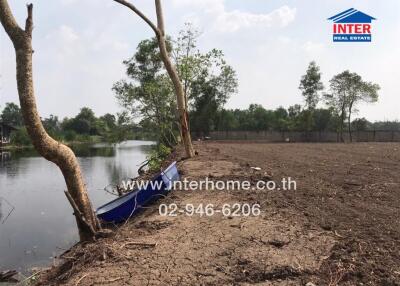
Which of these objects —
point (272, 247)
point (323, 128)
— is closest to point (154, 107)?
point (272, 247)

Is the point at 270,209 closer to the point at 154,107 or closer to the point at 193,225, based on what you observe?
the point at 193,225

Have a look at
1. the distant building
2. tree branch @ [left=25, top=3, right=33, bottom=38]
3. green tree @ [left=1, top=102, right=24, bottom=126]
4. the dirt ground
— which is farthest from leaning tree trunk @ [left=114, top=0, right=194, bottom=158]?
green tree @ [left=1, top=102, right=24, bottom=126]

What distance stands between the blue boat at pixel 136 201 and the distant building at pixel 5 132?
49.3 meters

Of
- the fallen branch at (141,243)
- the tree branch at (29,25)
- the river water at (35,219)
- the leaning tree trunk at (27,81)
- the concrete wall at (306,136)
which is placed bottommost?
the river water at (35,219)

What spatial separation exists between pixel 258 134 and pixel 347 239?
41.0 m

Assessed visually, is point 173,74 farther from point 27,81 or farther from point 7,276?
point 7,276

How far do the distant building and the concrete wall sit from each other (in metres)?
28.4

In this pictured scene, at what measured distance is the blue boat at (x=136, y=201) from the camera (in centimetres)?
696

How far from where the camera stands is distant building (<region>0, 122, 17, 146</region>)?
52291 mm

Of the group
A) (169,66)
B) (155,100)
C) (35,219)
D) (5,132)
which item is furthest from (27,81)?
(5,132)

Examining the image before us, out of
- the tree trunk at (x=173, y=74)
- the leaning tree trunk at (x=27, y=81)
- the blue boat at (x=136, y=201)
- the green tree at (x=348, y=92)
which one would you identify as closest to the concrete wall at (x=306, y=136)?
the green tree at (x=348, y=92)

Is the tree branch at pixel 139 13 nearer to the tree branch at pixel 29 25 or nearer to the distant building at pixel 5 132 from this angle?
the tree branch at pixel 29 25

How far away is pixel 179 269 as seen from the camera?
12.5 ft

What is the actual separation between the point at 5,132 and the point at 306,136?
40.1 metres
